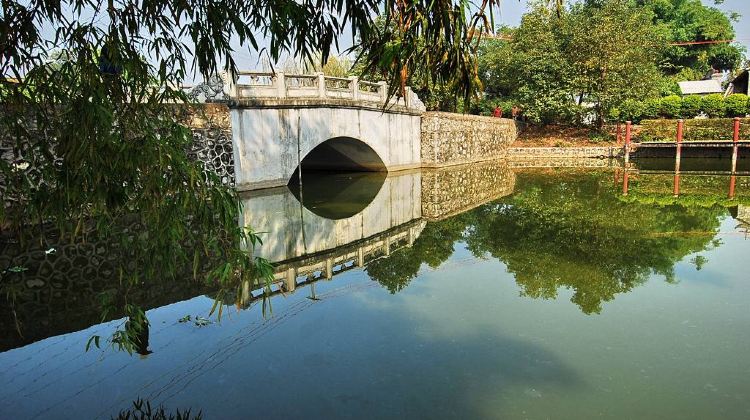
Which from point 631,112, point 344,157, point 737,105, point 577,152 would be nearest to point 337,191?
point 344,157

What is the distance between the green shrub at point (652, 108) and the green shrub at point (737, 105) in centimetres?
302

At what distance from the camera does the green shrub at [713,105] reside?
26172mm

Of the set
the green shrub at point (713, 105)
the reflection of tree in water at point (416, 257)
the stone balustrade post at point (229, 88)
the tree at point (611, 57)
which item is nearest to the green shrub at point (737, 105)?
the green shrub at point (713, 105)

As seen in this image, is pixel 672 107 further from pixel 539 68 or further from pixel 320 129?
pixel 320 129

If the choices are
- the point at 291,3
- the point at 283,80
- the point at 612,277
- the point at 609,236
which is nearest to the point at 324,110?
the point at 283,80

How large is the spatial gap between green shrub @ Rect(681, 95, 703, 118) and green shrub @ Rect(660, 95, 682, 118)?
0.22m

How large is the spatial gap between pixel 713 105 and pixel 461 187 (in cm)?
2005

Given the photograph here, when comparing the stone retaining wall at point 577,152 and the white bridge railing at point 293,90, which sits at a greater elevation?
the white bridge railing at point 293,90

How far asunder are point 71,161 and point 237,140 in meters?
10.5

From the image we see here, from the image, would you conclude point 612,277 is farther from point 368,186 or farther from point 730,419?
point 368,186

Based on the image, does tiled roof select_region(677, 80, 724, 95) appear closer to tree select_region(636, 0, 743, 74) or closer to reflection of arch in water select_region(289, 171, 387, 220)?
tree select_region(636, 0, 743, 74)

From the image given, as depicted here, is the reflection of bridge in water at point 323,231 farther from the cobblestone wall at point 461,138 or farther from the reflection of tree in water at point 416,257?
the cobblestone wall at point 461,138

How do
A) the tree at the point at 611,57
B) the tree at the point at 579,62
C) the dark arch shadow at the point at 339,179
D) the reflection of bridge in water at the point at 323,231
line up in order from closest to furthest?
the reflection of bridge in water at the point at 323,231 < the dark arch shadow at the point at 339,179 < the tree at the point at 611,57 < the tree at the point at 579,62

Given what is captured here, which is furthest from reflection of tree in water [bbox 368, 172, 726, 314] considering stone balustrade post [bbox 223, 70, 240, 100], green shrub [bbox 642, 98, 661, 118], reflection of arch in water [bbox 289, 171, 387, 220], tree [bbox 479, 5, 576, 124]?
green shrub [bbox 642, 98, 661, 118]
